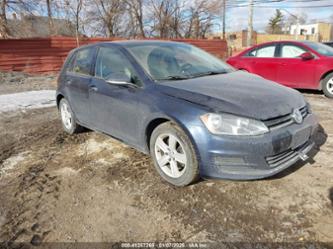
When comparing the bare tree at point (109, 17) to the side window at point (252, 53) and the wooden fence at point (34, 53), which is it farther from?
the side window at point (252, 53)

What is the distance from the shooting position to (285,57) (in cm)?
759

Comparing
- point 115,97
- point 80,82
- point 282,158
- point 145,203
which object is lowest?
point 145,203

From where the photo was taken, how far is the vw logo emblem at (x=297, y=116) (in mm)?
2910

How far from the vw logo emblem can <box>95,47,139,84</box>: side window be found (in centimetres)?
169

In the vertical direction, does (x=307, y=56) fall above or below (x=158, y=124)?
above

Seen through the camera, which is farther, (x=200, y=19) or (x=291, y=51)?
(x=200, y=19)

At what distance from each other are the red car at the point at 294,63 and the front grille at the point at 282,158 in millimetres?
4731

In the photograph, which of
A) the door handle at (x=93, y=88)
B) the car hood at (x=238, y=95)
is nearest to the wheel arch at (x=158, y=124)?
the car hood at (x=238, y=95)

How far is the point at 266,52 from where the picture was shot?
7.99 metres

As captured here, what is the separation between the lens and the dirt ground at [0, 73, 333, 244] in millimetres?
2436

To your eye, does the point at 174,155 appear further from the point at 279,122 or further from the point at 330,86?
the point at 330,86

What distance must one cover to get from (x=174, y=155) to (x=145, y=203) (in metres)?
0.56

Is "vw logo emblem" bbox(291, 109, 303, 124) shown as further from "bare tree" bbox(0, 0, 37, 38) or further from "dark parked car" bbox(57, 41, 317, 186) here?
"bare tree" bbox(0, 0, 37, 38)

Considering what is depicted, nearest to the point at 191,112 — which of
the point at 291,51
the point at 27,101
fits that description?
the point at 291,51
